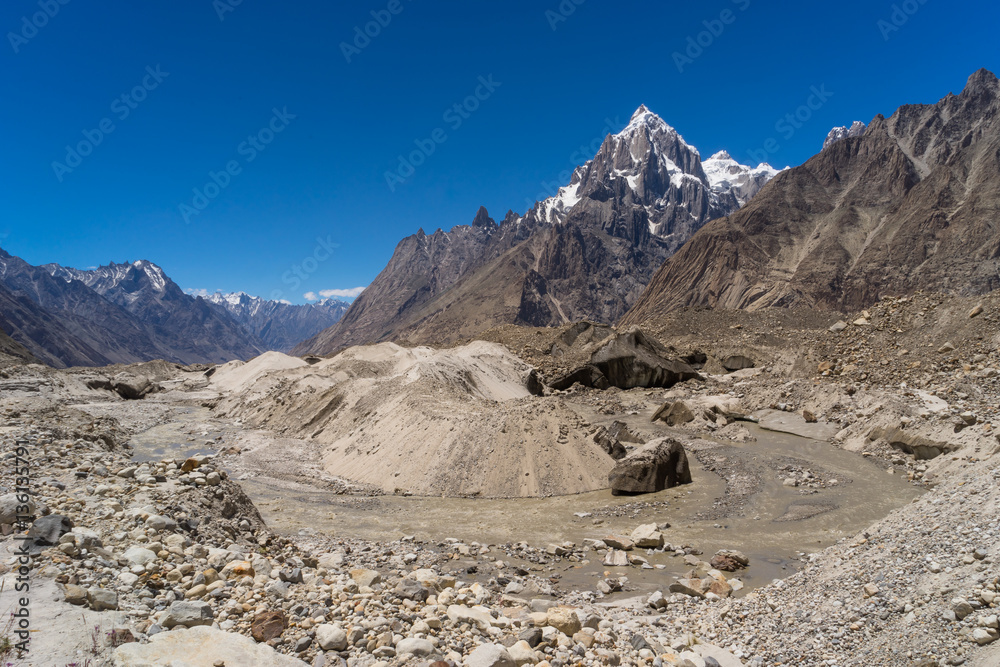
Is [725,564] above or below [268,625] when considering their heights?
below

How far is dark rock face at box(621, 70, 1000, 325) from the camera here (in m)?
101

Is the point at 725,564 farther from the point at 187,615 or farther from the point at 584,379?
the point at 584,379

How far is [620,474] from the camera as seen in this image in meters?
16.2

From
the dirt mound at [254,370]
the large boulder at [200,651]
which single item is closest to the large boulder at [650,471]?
the large boulder at [200,651]

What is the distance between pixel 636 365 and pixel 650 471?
21.7m

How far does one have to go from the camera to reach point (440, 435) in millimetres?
19359

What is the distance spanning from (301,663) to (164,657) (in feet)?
4.10

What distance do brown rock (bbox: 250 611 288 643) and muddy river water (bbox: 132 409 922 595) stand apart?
18.7ft

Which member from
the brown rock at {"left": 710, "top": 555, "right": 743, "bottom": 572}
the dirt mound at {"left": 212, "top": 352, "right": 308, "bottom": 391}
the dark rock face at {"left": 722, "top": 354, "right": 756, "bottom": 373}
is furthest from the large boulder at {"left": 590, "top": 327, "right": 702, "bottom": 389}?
the brown rock at {"left": 710, "top": 555, "right": 743, "bottom": 572}

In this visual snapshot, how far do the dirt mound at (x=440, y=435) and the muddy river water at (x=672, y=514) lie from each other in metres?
0.99

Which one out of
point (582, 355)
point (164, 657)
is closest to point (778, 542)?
point (164, 657)

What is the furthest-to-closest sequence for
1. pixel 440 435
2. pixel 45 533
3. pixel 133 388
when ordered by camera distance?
pixel 133 388 → pixel 440 435 → pixel 45 533

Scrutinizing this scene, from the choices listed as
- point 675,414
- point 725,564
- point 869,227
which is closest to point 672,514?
point 725,564

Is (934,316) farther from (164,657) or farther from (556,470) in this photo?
(164,657)
